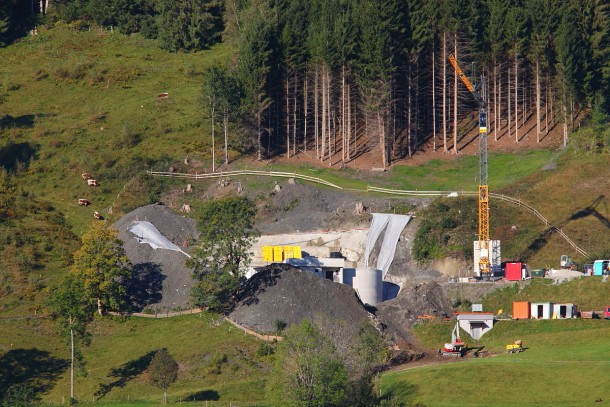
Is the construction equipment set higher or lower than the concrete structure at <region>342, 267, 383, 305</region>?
higher

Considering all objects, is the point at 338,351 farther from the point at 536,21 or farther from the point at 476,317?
the point at 536,21

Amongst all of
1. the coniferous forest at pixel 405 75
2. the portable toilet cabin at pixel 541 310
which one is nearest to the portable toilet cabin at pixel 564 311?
the portable toilet cabin at pixel 541 310

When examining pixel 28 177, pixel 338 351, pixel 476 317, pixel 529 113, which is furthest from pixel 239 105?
pixel 338 351

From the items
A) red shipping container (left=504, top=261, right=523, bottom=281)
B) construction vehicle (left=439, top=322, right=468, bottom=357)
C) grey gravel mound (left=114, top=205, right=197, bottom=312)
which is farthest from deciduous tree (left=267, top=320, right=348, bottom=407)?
red shipping container (left=504, top=261, right=523, bottom=281)

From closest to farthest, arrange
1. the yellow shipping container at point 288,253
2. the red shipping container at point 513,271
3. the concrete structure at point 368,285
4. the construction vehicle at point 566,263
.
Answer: the red shipping container at point 513,271 < the construction vehicle at point 566,263 < the concrete structure at point 368,285 < the yellow shipping container at point 288,253

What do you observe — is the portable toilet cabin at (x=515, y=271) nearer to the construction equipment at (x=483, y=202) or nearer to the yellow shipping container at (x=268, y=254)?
the construction equipment at (x=483, y=202)

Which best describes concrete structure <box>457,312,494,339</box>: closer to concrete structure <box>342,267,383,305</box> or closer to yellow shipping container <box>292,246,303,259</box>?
concrete structure <box>342,267,383,305</box>

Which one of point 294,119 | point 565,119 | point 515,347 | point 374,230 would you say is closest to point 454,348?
point 515,347
